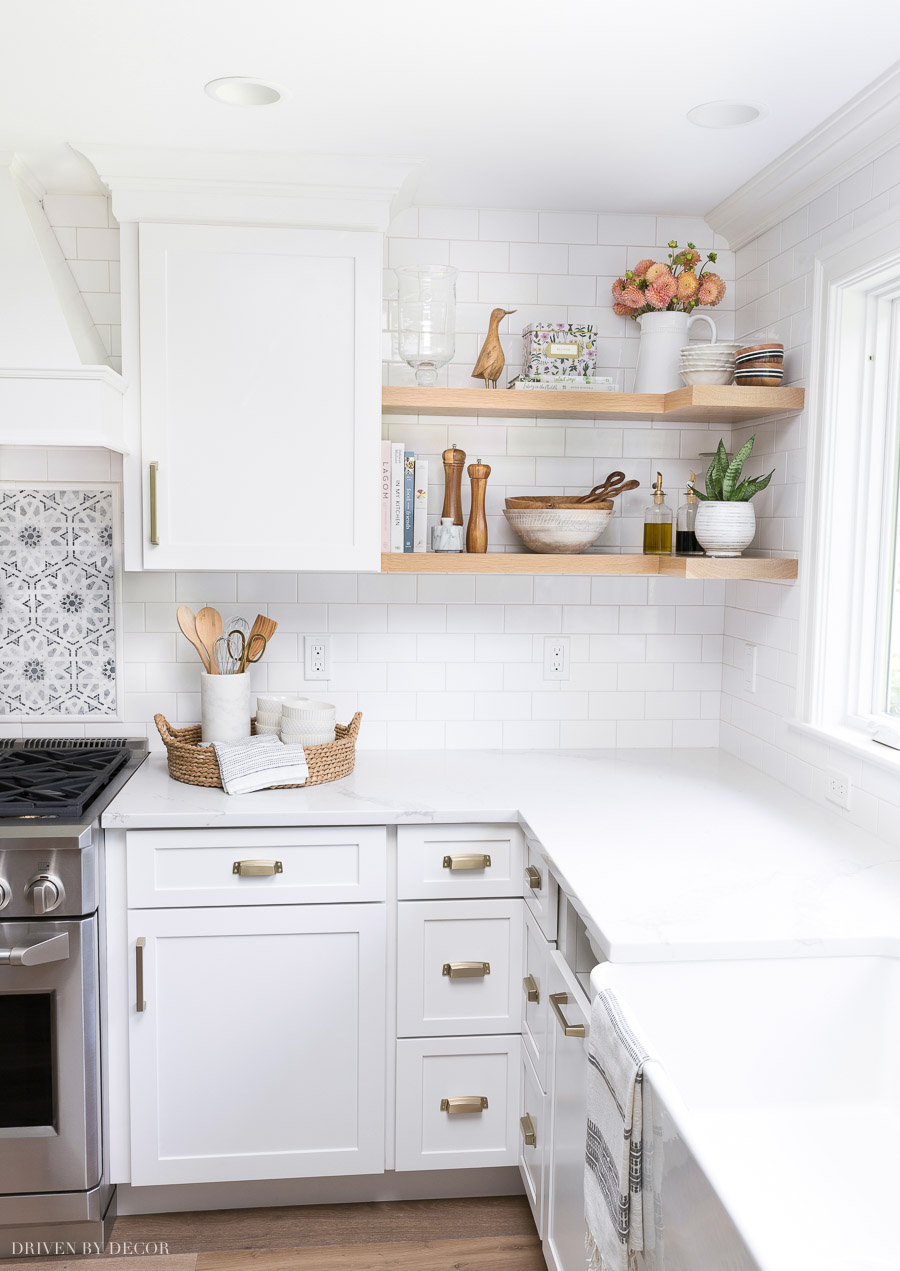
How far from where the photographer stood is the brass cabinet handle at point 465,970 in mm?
2219

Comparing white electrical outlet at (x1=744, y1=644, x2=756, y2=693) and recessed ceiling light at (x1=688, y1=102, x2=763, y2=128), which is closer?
recessed ceiling light at (x1=688, y1=102, x2=763, y2=128)

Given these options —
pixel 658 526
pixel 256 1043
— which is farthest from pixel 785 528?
pixel 256 1043

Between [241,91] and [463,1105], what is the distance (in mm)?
2173

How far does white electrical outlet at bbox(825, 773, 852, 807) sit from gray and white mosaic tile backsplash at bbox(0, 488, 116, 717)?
182cm

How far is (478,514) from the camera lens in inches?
102

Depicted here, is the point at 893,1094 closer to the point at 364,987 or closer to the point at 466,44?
the point at 364,987

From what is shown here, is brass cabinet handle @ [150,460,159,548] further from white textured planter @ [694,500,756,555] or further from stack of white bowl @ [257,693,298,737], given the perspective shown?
white textured planter @ [694,500,756,555]

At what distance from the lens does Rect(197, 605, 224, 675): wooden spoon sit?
2.54 m

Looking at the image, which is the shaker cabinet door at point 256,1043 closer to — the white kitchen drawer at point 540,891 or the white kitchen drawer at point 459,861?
the white kitchen drawer at point 459,861

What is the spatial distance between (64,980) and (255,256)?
1.65 m

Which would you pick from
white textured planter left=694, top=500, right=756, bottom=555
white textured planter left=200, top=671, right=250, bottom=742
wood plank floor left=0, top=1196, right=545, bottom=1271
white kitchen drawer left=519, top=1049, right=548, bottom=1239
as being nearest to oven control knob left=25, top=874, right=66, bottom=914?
white textured planter left=200, top=671, right=250, bottom=742

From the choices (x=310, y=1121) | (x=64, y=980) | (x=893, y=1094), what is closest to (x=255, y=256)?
(x=64, y=980)

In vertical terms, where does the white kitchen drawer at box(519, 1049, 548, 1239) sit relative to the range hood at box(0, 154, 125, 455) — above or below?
below

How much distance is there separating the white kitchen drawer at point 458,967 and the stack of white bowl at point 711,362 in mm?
1365
